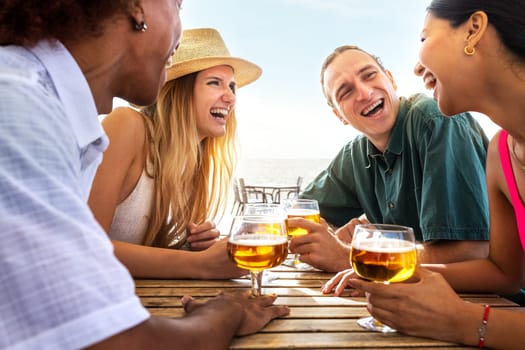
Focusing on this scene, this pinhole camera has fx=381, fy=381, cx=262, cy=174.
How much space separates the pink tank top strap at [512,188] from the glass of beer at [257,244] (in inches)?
32.0

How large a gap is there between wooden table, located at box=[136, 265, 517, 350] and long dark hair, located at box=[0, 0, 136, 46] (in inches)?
24.5

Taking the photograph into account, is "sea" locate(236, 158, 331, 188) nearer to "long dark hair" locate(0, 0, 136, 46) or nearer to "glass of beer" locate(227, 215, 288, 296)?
"glass of beer" locate(227, 215, 288, 296)

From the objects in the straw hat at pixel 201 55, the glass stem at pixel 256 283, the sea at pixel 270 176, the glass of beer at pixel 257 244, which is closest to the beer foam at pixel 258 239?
the glass of beer at pixel 257 244

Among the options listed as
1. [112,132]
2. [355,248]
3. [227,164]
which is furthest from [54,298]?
[227,164]

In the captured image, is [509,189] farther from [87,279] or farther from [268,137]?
[268,137]

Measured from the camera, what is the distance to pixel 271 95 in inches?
1843

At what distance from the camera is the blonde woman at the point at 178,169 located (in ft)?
4.02

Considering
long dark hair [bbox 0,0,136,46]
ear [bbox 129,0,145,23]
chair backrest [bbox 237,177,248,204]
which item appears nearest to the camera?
long dark hair [bbox 0,0,136,46]

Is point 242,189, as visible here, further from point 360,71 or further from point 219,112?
point 360,71

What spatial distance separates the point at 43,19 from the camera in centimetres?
66

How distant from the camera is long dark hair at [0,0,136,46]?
2.13 ft

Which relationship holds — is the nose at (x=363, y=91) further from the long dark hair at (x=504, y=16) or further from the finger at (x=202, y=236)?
the finger at (x=202, y=236)

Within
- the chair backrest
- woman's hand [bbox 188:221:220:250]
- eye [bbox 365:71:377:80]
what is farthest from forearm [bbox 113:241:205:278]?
the chair backrest

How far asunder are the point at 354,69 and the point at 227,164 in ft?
2.91
